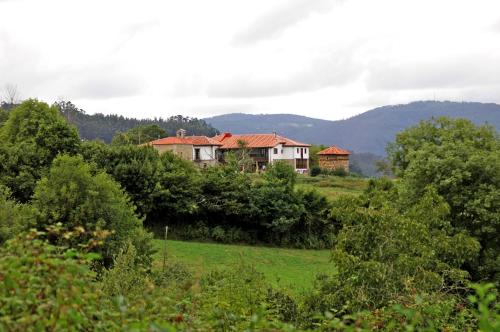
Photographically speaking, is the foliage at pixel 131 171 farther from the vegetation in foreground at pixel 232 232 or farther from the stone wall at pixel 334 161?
the stone wall at pixel 334 161

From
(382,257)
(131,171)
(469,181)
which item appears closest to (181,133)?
(131,171)

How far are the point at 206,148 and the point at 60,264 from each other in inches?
3346

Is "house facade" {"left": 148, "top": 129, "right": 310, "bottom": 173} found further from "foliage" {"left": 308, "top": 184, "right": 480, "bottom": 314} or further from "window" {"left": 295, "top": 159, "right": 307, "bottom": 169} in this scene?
"foliage" {"left": 308, "top": 184, "right": 480, "bottom": 314}

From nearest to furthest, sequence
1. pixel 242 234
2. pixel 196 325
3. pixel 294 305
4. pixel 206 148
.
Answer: pixel 196 325 < pixel 294 305 < pixel 242 234 < pixel 206 148

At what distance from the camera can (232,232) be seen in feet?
139

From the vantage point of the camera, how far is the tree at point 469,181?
23.7m

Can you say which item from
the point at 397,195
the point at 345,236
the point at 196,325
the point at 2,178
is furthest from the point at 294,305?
the point at 2,178

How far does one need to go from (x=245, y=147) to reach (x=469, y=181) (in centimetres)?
6456

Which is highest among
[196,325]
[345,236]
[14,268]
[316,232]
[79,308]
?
[14,268]

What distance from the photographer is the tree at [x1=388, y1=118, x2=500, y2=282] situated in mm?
23734

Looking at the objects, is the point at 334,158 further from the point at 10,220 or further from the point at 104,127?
the point at 104,127

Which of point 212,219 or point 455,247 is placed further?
point 212,219

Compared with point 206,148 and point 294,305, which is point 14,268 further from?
point 206,148

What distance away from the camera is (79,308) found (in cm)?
423
